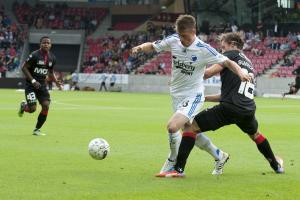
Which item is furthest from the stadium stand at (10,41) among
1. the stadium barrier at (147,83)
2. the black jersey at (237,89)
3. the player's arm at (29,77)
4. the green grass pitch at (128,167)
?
the black jersey at (237,89)

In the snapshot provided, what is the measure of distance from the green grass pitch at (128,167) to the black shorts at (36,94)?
0.81 metres

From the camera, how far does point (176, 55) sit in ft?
33.7

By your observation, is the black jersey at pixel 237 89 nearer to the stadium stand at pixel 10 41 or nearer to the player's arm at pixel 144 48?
the player's arm at pixel 144 48

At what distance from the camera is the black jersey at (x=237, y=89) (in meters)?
10.3

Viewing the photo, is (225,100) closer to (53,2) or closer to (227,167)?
(227,167)

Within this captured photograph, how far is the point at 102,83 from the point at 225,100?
153 ft

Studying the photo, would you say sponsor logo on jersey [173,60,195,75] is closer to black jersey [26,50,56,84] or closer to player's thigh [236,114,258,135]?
player's thigh [236,114,258,135]

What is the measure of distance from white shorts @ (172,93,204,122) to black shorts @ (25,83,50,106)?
25.5 feet

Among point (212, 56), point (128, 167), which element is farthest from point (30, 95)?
point (212, 56)

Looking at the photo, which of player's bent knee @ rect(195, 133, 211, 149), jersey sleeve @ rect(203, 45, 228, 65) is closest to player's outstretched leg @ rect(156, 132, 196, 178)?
player's bent knee @ rect(195, 133, 211, 149)

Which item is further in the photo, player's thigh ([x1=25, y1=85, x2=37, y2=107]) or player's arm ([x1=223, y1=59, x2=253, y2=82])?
player's thigh ([x1=25, y1=85, x2=37, y2=107])

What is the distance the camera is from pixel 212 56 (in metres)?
10.0

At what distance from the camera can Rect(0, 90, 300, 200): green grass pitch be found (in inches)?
342

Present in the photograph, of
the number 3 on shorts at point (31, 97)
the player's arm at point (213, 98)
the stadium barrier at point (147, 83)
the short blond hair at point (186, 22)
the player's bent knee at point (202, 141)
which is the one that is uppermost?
the short blond hair at point (186, 22)
